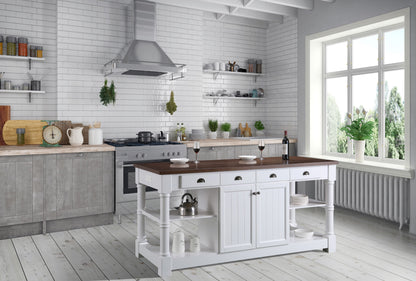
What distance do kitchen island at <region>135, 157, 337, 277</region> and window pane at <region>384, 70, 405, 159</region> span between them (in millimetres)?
2230

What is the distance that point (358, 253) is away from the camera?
189 inches

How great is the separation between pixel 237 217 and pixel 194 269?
0.73 metres

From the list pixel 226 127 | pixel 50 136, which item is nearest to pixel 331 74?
pixel 226 127

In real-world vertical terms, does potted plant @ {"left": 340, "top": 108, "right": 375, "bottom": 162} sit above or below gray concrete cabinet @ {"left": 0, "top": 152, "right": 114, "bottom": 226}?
above

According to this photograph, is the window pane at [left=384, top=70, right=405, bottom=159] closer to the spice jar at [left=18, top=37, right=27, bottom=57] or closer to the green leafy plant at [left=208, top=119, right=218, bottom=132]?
the green leafy plant at [left=208, top=119, right=218, bottom=132]

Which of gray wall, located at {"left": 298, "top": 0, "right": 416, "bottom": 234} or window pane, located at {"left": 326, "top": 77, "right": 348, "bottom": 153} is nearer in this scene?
gray wall, located at {"left": 298, "top": 0, "right": 416, "bottom": 234}

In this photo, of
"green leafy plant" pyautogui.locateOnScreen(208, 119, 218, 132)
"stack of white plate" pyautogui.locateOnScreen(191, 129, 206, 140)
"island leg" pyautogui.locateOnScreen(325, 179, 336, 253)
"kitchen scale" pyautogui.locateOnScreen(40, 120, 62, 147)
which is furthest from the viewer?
"green leafy plant" pyautogui.locateOnScreen(208, 119, 218, 132)

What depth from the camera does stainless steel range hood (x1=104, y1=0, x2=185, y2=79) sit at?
6637 mm

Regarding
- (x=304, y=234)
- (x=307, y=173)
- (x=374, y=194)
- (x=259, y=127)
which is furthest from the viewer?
(x=259, y=127)

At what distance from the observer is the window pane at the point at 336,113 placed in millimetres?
7438

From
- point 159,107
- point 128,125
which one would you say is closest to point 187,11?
point 159,107

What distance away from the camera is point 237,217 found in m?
4.38

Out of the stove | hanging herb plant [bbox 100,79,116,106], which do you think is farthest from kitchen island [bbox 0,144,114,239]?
hanging herb plant [bbox 100,79,116,106]

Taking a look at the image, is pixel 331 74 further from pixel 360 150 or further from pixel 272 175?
pixel 272 175
